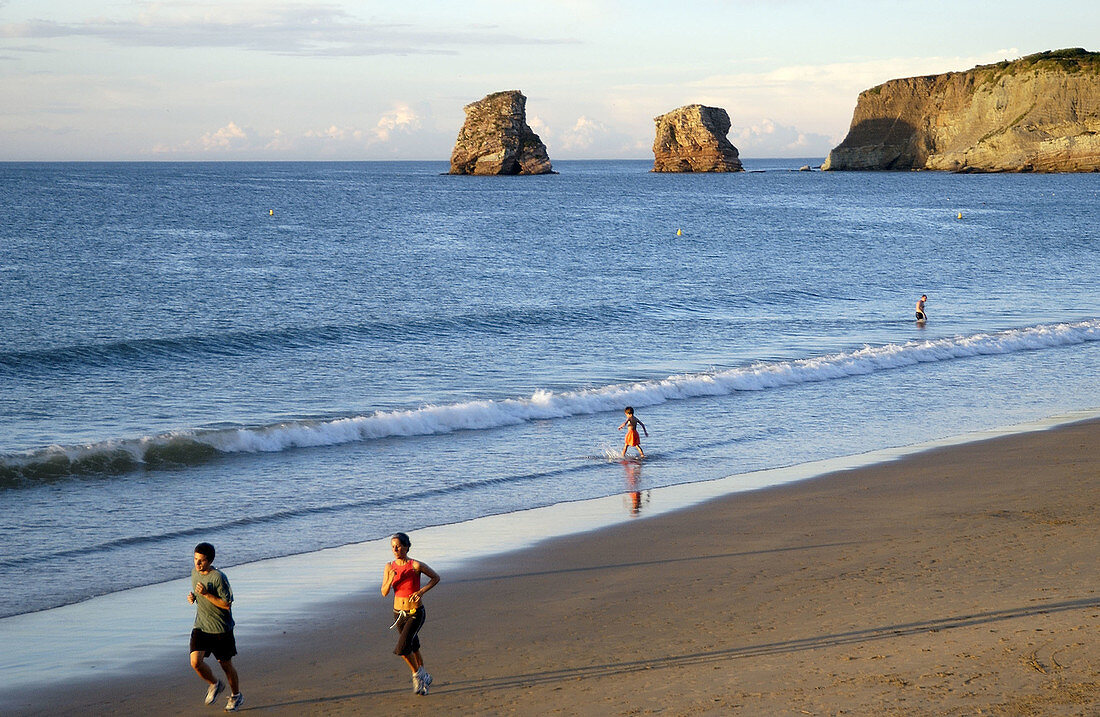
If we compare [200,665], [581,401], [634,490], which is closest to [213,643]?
[200,665]

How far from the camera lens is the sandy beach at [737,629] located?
750 centimetres

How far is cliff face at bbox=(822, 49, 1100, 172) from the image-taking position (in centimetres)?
15012

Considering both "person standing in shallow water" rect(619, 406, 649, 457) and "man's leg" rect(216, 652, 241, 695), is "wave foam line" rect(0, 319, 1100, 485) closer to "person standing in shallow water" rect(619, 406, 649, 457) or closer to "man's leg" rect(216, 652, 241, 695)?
"person standing in shallow water" rect(619, 406, 649, 457)

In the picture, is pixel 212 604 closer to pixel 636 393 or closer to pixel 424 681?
pixel 424 681

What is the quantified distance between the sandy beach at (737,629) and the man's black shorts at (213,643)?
0.52 meters

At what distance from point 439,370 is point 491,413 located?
5.48m

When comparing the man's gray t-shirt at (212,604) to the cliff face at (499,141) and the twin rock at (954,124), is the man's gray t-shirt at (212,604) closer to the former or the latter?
the twin rock at (954,124)

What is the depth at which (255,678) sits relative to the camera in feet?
27.5

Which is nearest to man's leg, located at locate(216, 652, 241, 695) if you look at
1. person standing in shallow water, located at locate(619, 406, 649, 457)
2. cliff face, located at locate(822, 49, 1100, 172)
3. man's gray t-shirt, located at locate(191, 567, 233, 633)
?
man's gray t-shirt, located at locate(191, 567, 233, 633)

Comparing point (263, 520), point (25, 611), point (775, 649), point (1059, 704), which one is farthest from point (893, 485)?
point (25, 611)

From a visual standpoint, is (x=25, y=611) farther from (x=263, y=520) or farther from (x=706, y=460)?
(x=706, y=460)

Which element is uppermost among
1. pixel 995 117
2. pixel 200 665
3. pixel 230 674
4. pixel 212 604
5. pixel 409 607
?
pixel 995 117

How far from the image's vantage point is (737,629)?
9.01 m

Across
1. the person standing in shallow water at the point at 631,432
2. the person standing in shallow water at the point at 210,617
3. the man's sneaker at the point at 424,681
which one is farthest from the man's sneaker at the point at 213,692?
the person standing in shallow water at the point at 631,432
